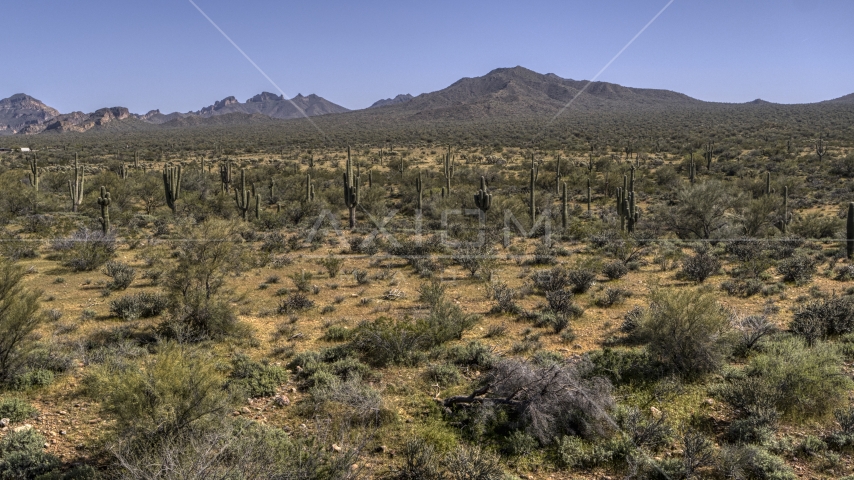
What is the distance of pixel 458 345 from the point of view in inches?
369

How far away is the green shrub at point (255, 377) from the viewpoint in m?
7.47

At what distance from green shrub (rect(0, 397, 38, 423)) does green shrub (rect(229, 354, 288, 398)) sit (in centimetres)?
251

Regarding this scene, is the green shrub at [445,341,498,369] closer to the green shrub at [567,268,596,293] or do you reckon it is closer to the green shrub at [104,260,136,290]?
the green shrub at [567,268,596,293]

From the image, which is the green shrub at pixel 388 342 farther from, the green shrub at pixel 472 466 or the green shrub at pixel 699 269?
the green shrub at pixel 699 269

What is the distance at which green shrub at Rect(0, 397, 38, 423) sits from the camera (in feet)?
21.3

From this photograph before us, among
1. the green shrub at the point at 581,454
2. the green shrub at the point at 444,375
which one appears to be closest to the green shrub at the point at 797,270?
the green shrub at the point at 581,454

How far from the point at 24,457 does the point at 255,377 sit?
2884mm

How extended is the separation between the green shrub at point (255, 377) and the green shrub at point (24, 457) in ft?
7.21

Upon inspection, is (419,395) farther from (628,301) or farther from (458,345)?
(628,301)

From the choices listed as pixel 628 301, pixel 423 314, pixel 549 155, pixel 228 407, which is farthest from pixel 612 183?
pixel 228 407

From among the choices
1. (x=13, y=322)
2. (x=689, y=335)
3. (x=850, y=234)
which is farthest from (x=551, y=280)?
(x=13, y=322)

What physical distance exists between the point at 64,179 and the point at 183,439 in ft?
110

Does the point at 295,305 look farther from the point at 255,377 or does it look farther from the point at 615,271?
the point at 615,271

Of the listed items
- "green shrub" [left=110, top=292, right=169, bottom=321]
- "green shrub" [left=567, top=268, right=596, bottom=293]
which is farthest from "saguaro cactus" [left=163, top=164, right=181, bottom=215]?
"green shrub" [left=567, top=268, right=596, bottom=293]
